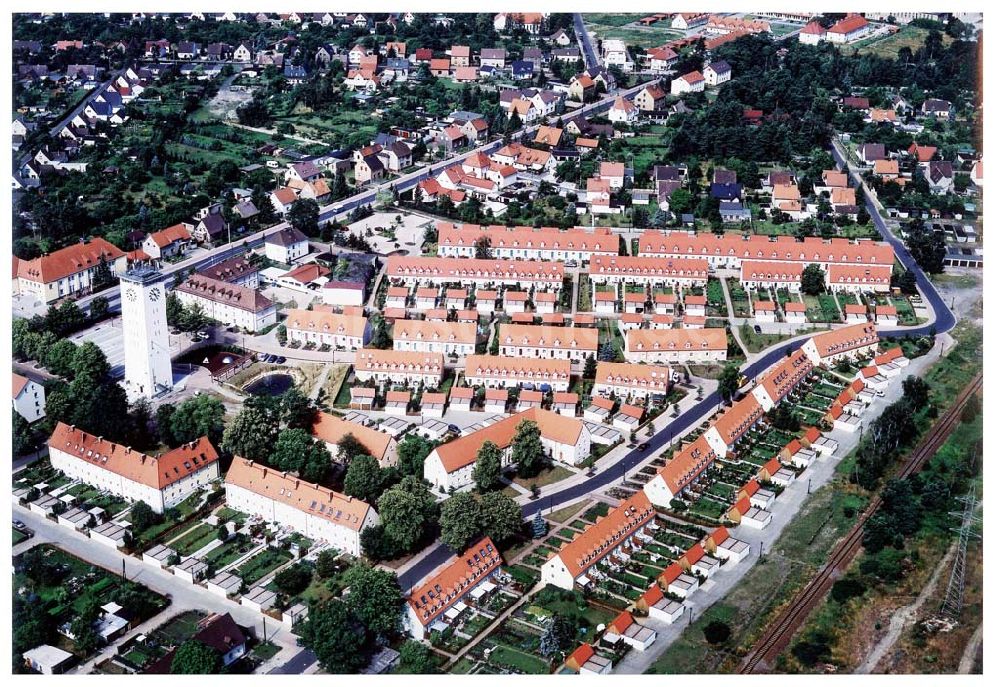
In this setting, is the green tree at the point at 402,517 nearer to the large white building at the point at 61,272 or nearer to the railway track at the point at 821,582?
the railway track at the point at 821,582

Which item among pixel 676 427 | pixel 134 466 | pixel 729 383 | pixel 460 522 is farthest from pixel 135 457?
pixel 729 383

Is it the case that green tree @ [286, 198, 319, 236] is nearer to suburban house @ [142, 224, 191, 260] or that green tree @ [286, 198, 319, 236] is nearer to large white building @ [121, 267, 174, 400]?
suburban house @ [142, 224, 191, 260]

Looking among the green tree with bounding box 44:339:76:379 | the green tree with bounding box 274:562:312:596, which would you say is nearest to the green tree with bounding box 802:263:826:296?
the green tree with bounding box 274:562:312:596

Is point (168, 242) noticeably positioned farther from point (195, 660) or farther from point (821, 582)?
point (821, 582)

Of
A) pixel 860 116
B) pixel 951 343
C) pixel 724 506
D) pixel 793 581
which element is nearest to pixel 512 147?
pixel 860 116

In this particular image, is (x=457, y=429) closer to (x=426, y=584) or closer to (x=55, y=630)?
(x=426, y=584)

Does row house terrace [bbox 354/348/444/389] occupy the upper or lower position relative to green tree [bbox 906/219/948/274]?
lower

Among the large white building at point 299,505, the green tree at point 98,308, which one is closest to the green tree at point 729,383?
the large white building at point 299,505

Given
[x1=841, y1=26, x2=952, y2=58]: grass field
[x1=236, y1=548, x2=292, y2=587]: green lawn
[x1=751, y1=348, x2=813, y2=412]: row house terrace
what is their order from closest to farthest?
[x1=236, y1=548, x2=292, y2=587]: green lawn
[x1=751, y1=348, x2=813, y2=412]: row house terrace
[x1=841, y1=26, x2=952, y2=58]: grass field
